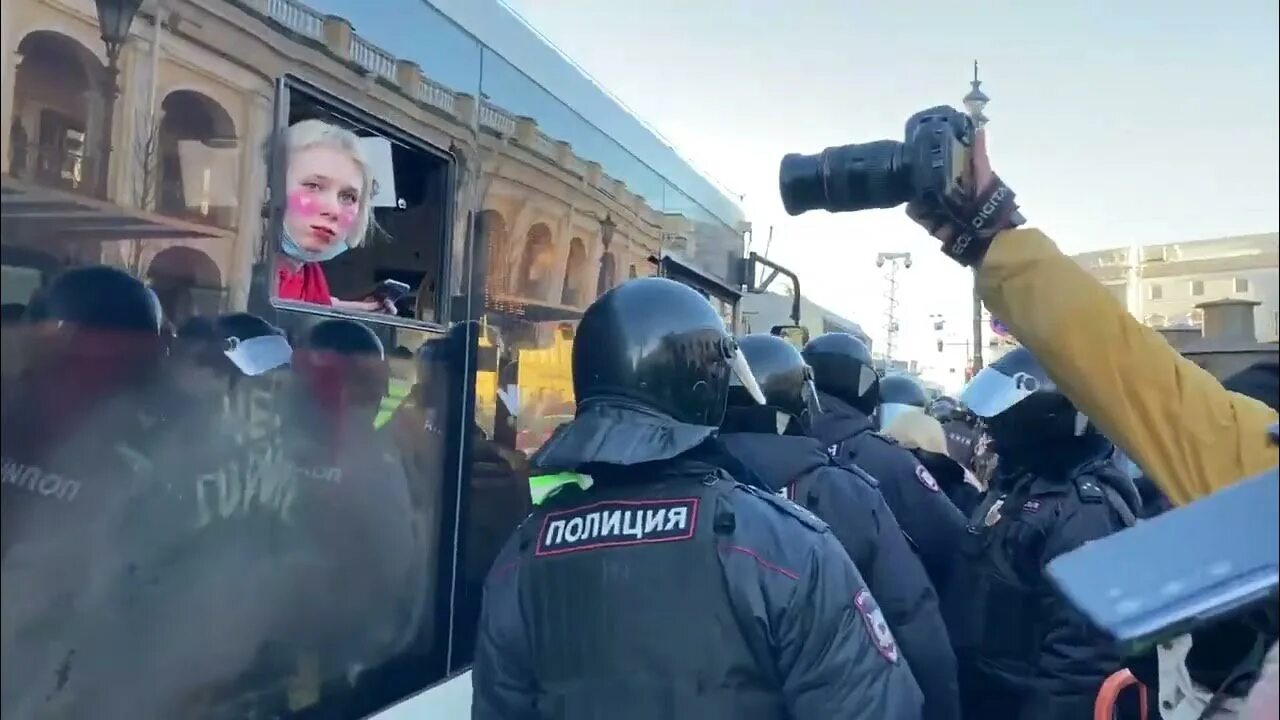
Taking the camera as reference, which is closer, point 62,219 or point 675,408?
point 62,219

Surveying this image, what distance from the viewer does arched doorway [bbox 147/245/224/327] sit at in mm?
1942

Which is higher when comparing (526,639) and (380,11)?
(380,11)

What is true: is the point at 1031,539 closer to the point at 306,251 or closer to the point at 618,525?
the point at 618,525

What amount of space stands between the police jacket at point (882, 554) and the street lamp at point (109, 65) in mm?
1654

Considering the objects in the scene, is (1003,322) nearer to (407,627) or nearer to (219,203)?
(219,203)

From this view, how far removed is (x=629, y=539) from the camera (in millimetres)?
1993

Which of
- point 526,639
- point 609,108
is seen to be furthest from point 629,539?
point 609,108

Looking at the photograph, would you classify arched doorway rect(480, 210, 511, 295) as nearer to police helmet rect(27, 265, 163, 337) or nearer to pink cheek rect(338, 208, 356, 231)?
pink cheek rect(338, 208, 356, 231)

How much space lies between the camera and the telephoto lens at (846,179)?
5.56 feet

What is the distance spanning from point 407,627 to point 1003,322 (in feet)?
5.80

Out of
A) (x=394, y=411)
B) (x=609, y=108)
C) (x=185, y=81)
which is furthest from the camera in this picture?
(x=609, y=108)

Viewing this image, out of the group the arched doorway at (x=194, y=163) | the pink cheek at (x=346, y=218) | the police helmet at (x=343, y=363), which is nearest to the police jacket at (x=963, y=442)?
the police helmet at (x=343, y=363)

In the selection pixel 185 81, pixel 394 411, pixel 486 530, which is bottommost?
pixel 486 530

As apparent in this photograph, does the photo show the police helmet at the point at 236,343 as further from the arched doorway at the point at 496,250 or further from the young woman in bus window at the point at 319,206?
the arched doorway at the point at 496,250
